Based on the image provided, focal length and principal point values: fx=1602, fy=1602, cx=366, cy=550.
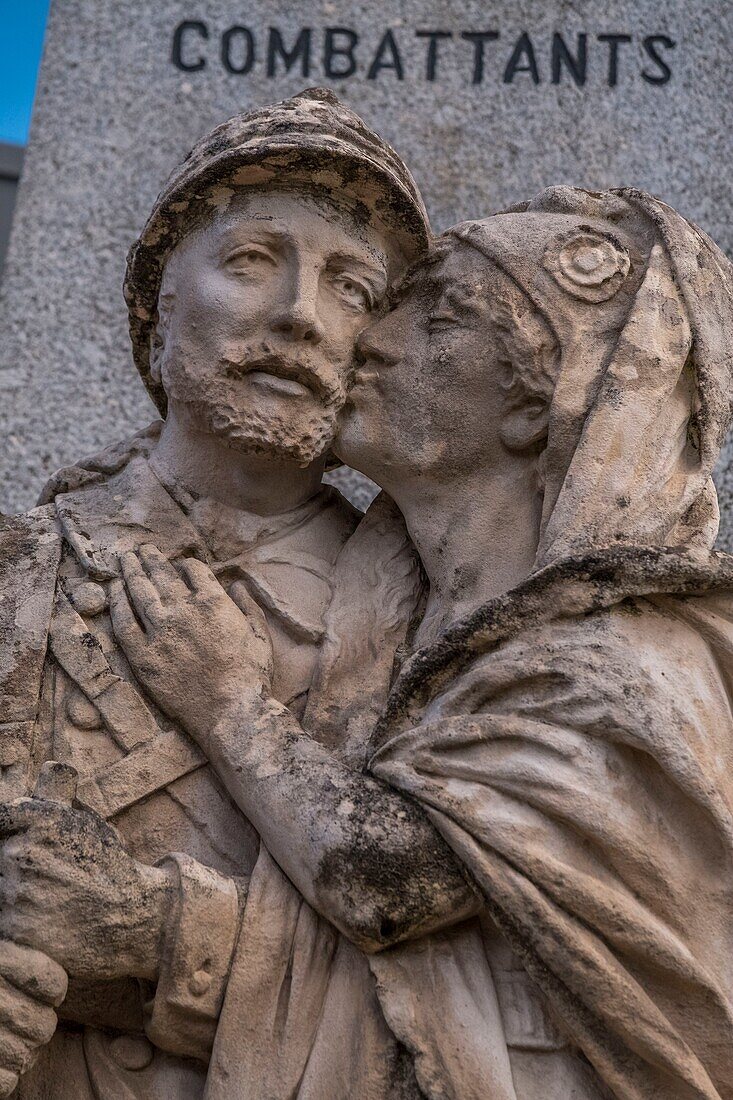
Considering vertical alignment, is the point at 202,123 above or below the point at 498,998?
above

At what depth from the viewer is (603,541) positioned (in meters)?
2.61

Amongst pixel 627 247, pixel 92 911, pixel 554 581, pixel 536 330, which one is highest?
pixel 627 247

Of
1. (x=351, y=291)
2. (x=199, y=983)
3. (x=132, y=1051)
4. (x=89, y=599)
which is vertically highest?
(x=351, y=291)

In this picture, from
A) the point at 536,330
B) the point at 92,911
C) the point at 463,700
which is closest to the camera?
the point at 92,911

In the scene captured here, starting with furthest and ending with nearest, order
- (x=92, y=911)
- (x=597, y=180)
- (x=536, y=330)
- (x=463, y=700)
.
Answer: (x=597, y=180) < (x=536, y=330) < (x=463, y=700) < (x=92, y=911)

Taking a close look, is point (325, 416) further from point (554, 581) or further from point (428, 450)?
point (554, 581)

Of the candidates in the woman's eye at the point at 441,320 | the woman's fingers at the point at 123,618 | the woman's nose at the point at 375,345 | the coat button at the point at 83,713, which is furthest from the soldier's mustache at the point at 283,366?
the coat button at the point at 83,713

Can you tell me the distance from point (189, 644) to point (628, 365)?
881mm

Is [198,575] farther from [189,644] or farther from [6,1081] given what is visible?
[6,1081]

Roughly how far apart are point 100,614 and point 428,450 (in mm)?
655

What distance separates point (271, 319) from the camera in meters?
2.83

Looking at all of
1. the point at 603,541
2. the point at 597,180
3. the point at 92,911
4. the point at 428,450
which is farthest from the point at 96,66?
the point at 92,911

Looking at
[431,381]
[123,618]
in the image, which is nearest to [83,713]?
[123,618]

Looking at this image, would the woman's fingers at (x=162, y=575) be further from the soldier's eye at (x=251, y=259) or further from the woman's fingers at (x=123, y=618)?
the soldier's eye at (x=251, y=259)
